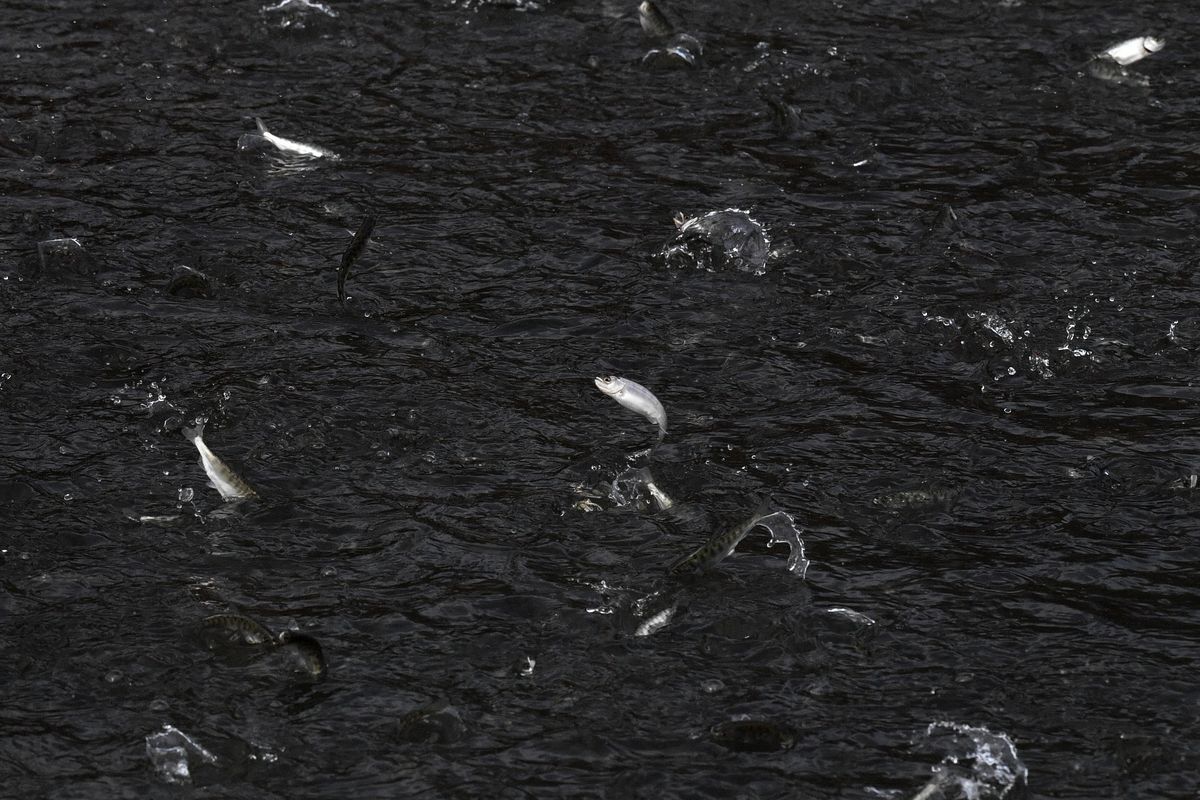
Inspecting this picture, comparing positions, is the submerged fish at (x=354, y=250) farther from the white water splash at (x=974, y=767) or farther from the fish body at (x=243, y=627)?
the white water splash at (x=974, y=767)

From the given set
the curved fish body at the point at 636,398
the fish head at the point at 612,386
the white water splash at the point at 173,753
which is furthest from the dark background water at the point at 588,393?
the fish head at the point at 612,386

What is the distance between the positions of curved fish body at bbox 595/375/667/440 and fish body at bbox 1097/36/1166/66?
4902 millimetres

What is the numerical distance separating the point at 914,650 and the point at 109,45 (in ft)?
23.5

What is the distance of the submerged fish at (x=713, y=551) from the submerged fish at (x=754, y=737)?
33.2 inches

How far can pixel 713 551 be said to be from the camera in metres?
5.52

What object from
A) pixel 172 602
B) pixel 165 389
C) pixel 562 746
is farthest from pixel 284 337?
pixel 562 746

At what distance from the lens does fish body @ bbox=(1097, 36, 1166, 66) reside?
31.0 feet

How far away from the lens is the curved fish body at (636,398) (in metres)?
5.90

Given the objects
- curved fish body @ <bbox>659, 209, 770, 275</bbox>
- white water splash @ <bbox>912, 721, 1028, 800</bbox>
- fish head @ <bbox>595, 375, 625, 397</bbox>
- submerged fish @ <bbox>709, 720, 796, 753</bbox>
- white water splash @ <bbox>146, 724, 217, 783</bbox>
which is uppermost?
fish head @ <bbox>595, 375, 625, 397</bbox>

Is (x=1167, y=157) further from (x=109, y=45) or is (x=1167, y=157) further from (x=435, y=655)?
(x=109, y=45)

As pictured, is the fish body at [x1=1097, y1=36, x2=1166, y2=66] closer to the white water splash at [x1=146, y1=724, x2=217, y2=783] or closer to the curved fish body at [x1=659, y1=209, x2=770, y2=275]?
the curved fish body at [x1=659, y1=209, x2=770, y2=275]

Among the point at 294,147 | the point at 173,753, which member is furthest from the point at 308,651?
the point at 294,147

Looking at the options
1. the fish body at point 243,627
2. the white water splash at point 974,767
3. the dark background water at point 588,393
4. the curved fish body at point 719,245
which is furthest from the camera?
the curved fish body at point 719,245

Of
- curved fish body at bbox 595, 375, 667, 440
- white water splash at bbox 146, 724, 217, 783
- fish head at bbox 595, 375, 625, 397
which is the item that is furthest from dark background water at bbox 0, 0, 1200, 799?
fish head at bbox 595, 375, 625, 397
